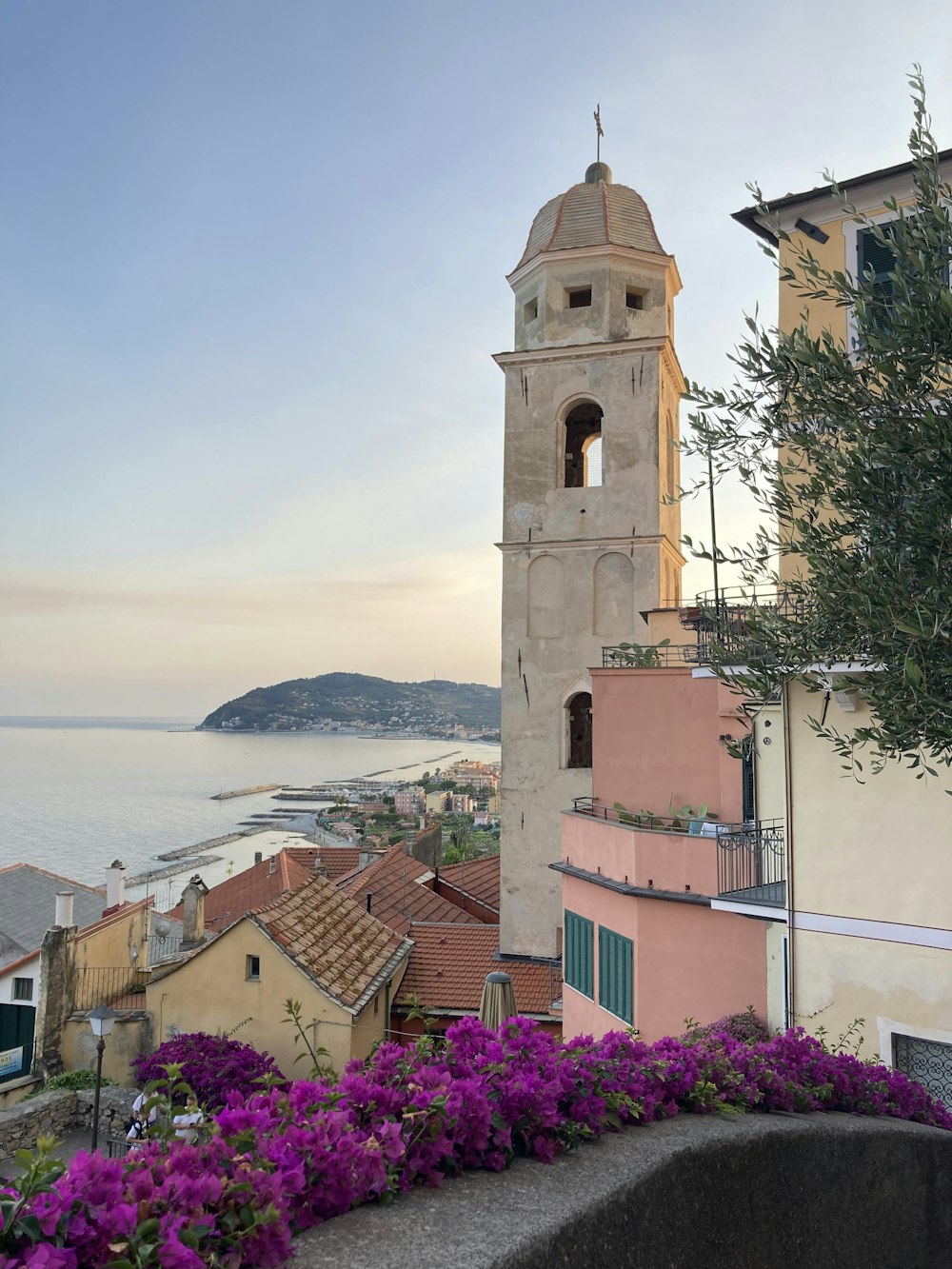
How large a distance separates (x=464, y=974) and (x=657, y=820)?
26.4ft

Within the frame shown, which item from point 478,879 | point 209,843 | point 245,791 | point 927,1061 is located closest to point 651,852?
point 927,1061

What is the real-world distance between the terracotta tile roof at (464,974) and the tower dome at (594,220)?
603 inches

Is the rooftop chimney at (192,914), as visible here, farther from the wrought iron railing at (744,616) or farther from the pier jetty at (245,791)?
the pier jetty at (245,791)

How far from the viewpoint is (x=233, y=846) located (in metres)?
94.5

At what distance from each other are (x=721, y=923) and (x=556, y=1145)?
762cm

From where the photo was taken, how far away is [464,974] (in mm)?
18734

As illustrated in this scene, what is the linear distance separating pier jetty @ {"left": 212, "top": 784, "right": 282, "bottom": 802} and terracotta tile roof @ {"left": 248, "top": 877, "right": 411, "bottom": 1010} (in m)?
138

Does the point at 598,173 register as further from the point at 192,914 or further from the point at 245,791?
the point at 245,791

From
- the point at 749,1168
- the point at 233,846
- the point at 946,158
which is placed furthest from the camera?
the point at 233,846

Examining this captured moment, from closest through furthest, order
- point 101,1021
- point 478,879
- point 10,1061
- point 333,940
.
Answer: point 101,1021 < point 333,940 < point 10,1061 < point 478,879

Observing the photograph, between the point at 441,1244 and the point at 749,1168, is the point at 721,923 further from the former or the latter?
the point at 441,1244

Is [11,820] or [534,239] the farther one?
[11,820]

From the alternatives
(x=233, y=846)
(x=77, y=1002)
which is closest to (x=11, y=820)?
(x=233, y=846)

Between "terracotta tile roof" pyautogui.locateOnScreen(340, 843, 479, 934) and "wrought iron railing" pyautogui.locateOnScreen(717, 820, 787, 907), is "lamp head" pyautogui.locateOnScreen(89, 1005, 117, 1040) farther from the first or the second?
"terracotta tile roof" pyautogui.locateOnScreen(340, 843, 479, 934)
